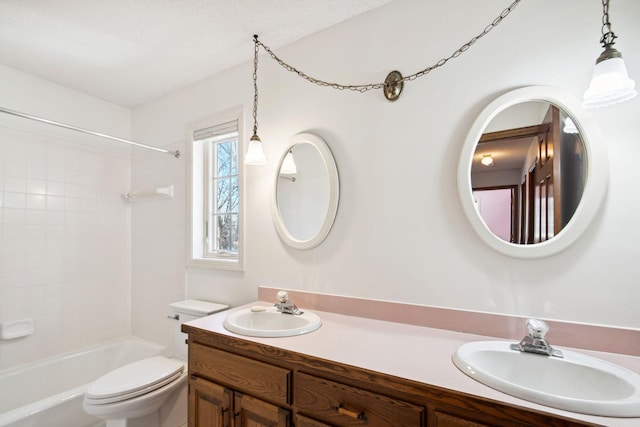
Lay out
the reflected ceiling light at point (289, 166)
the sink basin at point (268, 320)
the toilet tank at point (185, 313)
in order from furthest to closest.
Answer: the toilet tank at point (185, 313), the reflected ceiling light at point (289, 166), the sink basin at point (268, 320)

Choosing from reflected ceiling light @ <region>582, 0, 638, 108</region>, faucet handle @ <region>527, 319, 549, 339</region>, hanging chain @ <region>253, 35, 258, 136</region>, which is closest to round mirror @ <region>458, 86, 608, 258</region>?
reflected ceiling light @ <region>582, 0, 638, 108</region>

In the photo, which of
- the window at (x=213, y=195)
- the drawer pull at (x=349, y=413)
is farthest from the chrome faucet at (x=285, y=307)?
the window at (x=213, y=195)

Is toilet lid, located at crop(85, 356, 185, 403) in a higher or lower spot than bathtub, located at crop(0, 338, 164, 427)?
higher

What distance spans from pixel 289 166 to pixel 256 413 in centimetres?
122

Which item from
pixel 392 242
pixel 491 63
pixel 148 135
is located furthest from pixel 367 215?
pixel 148 135

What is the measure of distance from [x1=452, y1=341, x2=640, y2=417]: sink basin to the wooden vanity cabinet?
0.17 ft

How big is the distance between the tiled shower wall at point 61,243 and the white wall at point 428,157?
1.17 meters

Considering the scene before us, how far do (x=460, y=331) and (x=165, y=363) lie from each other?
170 centimetres

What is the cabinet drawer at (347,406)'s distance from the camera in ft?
2.91

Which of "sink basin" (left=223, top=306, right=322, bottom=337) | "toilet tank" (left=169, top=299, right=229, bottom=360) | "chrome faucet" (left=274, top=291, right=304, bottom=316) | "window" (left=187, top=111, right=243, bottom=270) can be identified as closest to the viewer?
"sink basin" (left=223, top=306, right=322, bottom=337)

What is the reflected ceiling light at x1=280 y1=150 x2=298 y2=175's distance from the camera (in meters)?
1.76

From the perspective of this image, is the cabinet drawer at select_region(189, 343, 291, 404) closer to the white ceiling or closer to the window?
the window

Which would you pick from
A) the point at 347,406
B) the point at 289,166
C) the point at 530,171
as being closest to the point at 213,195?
the point at 289,166

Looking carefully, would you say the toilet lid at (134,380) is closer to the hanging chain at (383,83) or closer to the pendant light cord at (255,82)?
the pendant light cord at (255,82)
